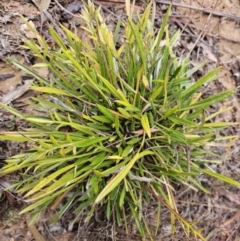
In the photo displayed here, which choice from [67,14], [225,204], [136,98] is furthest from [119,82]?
[225,204]

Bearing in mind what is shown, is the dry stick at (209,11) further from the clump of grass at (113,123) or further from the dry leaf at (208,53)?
the clump of grass at (113,123)

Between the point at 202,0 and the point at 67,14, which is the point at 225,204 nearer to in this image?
A: the point at 202,0

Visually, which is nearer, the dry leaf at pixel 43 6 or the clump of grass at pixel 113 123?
the clump of grass at pixel 113 123

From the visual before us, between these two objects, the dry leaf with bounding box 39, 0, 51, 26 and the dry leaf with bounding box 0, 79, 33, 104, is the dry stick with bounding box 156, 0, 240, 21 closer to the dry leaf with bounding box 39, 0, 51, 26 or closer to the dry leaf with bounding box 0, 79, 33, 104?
the dry leaf with bounding box 39, 0, 51, 26

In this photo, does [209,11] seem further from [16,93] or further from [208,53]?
[16,93]

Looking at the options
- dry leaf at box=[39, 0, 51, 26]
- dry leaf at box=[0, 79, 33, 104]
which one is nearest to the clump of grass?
dry leaf at box=[0, 79, 33, 104]

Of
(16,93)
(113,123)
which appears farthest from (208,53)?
(16,93)

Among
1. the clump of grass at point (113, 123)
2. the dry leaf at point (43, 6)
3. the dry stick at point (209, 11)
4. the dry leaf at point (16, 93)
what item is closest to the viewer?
the clump of grass at point (113, 123)

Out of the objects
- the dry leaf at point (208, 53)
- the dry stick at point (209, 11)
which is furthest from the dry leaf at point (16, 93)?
the dry leaf at point (208, 53)
